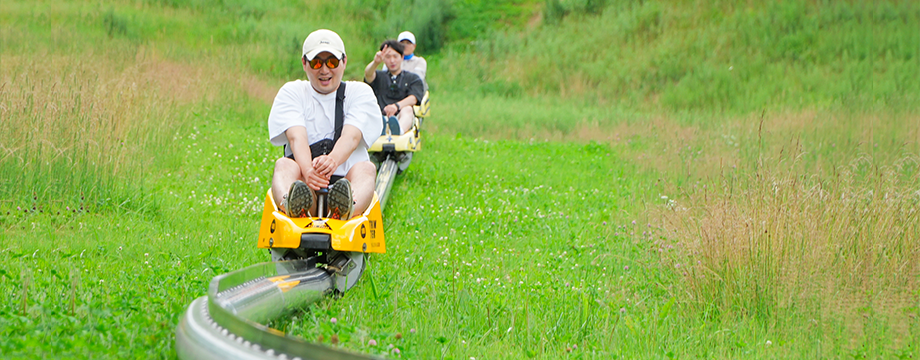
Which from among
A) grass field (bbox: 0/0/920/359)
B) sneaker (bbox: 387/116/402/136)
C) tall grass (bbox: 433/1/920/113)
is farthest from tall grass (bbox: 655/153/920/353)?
tall grass (bbox: 433/1/920/113)

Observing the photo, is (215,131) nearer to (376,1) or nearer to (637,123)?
(637,123)

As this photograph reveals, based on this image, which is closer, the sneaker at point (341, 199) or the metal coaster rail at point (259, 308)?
the metal coaster rail at point (259, 308)

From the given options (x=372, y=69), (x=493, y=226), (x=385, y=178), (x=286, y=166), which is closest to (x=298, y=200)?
(x=286, y=166)

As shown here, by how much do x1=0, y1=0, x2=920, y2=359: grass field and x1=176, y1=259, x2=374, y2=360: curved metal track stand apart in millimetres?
135

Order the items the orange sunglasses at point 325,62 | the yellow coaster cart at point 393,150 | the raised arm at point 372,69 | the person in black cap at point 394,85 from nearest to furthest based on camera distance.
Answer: the orange sunglasses at point 325,62 < the yellow coaster cart at point 393,150 < the raised arm at point 372,69 < the person in black cap at point 394,85

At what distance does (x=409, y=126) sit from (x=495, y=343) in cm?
532

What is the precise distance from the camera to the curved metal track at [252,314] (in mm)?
2070

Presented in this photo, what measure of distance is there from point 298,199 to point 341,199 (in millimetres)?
222

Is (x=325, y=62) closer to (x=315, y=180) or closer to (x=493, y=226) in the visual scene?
(x=315, y=180)

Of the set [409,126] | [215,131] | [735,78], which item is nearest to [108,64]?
[215,131]

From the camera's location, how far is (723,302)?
4004 millimetres

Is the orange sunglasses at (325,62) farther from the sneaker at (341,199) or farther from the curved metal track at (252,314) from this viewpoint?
the curved metal track at (252,314)

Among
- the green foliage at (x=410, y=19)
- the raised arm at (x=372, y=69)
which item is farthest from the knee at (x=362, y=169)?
the green foliage at (x=410, y=19)

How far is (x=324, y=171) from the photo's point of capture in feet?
13.3
